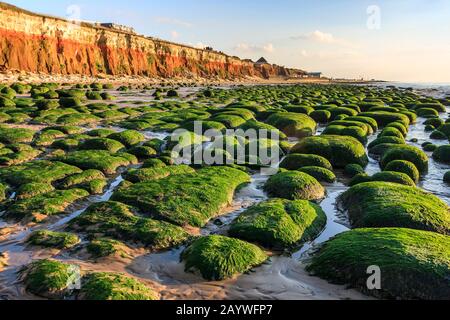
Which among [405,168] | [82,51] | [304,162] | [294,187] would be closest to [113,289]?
[294,187]

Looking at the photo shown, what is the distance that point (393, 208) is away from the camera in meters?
10.6

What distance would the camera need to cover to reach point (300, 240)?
964 centimetres

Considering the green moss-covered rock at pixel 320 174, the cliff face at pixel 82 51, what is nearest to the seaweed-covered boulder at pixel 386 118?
the green moss-covered rock at pixel 320 174

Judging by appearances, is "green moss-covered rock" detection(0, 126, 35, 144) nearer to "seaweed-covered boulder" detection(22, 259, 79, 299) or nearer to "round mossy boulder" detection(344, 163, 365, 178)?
"seaweed-covered boulder" detection(22, 259, 79, 299)

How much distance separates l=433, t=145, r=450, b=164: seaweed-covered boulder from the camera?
2005 centimetres

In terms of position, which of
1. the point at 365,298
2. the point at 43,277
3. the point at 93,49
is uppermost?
the point at 93,49

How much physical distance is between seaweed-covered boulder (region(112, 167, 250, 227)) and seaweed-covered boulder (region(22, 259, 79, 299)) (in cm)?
332

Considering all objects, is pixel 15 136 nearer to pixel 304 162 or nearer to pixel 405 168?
pixel 304 162

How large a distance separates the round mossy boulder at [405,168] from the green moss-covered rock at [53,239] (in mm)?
12469

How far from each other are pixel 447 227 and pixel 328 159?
8163mm

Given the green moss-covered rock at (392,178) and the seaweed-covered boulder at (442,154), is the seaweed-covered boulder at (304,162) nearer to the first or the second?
the green moss-covered rock at (392,178)

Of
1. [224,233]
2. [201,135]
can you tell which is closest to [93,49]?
[201,135]

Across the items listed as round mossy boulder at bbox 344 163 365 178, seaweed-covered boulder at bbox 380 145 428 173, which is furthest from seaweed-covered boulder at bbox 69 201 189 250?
seaweed-covered boulder at bbox 380 145 428 173

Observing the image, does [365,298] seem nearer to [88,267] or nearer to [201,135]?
[88,267]
